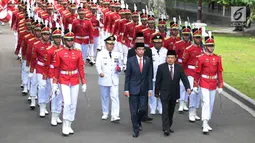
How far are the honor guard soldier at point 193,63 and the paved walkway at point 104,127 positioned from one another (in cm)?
31

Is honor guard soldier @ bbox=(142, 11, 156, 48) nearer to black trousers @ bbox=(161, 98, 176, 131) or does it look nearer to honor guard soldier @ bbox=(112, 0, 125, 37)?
honor guard soldier @ bbox=(112, 0, 125, 37)

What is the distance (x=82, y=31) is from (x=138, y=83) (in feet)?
25.6

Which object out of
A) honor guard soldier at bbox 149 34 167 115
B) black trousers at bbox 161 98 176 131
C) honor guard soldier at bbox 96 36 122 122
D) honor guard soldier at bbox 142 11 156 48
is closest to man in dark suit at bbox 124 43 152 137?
black trousers at bbox 161 98 176 131

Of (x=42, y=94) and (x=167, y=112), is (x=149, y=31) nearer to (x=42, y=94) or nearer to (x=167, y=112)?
(x=42, y=94)

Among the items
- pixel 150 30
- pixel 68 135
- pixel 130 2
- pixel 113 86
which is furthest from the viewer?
pixel 130 2

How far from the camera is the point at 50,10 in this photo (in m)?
21.2

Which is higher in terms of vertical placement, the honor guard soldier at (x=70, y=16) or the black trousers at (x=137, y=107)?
the honor guard soldier at (x=70, y=16)

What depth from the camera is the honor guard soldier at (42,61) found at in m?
14.3

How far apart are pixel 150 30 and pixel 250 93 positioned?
10.3 feet

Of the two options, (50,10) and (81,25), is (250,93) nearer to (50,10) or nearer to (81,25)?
(81,25)

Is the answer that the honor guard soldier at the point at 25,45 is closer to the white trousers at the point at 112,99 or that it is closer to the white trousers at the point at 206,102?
the white trousers at the point at 112,99

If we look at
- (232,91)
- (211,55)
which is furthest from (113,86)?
(232,91)

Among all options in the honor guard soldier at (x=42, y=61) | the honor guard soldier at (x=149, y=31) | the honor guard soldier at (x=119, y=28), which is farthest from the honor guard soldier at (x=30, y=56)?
the honor guard soldier at (x=119, y=28)

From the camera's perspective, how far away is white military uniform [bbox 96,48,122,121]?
14062 mm
